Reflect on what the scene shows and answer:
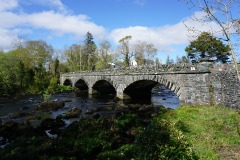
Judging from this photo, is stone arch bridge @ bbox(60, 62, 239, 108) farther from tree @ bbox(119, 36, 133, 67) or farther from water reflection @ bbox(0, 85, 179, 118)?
tree @ bbox(119, 36, 133, 67)

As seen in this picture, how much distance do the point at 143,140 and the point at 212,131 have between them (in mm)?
5051

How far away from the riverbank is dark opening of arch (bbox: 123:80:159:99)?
16786mm

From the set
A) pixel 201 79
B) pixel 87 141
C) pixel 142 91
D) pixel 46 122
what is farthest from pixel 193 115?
pixel 142 91

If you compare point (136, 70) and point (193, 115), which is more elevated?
point (136, 70)

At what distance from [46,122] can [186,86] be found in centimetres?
1388

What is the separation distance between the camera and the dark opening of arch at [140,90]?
34.4 metres

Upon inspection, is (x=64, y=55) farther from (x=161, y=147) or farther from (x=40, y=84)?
(x=161, y=147)

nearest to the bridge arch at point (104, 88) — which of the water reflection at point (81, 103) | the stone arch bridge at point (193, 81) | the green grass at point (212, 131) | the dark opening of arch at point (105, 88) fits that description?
the dark opening of arch at point (105, 88)

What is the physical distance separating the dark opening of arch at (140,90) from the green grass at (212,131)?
54.9ft

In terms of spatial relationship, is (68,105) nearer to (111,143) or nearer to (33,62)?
(111,143)

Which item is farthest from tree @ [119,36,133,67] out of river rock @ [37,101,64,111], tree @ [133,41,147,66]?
river rock @ [37,101,64,111]

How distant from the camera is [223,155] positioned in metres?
9.19

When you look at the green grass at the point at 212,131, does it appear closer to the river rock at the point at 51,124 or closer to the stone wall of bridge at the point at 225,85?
the stone wall of bridge at the point at 225,85

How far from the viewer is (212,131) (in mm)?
12242
